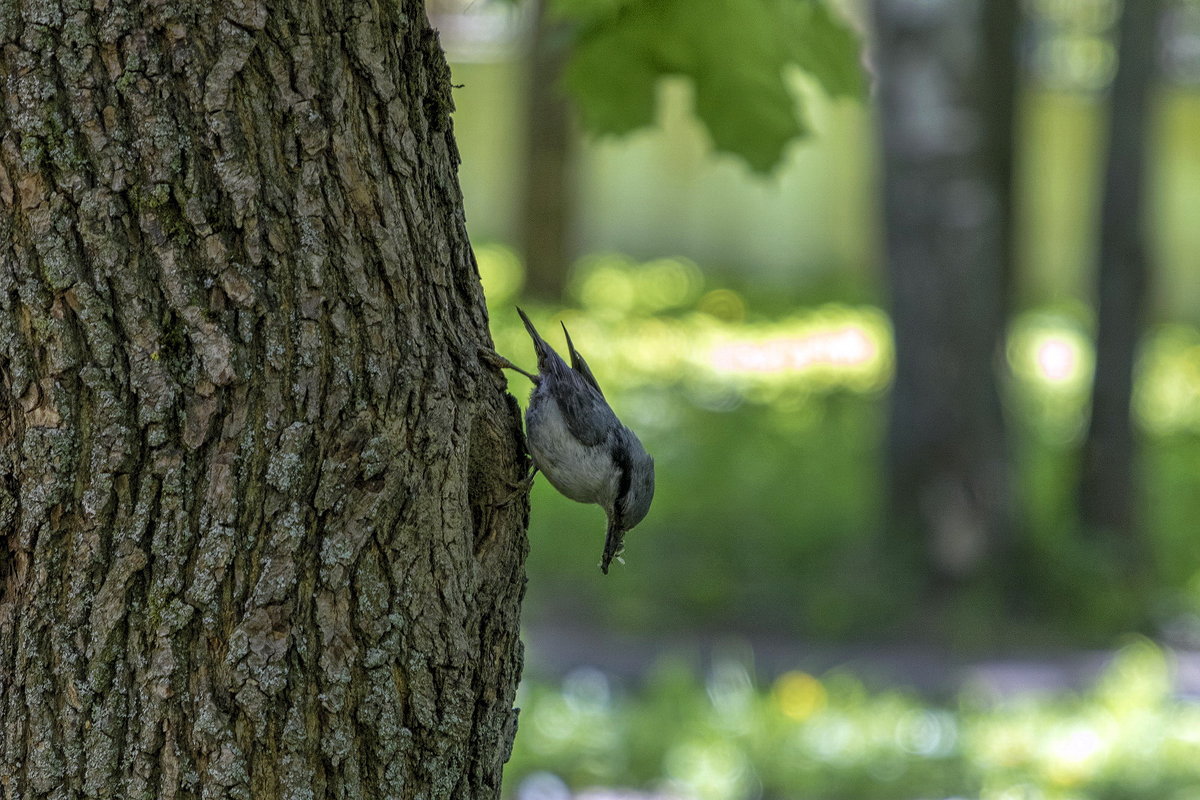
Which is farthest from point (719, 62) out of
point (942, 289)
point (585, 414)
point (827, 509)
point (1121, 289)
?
point (1121, 289)

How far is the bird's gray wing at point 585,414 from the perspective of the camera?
2.64 m

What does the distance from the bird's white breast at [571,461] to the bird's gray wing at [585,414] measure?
14mm

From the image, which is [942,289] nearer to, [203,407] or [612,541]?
[612,541]

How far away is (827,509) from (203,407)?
673 centimetres

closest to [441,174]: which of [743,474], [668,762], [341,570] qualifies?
[341,570]

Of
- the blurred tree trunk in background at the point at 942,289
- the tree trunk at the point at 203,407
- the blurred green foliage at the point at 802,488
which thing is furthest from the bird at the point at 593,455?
the blurred tree trunk in background at the point at 942,289

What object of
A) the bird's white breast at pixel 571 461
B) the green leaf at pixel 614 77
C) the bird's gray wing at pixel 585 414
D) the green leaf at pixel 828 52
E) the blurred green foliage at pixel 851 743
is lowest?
the blurred green foliage at pixel 851 743

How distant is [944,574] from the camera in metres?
7.23

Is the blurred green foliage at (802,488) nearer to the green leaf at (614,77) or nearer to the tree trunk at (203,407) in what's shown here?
the green leaf at (614,77)

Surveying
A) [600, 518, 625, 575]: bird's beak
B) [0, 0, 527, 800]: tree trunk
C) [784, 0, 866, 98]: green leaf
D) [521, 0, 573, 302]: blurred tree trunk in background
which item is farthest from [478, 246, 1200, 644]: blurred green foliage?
[0, 0, 527, 800]: tree trunk

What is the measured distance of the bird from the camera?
2.58 m

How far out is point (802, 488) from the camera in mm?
8602

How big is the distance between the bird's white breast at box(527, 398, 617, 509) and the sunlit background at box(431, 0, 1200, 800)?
0.74 meters

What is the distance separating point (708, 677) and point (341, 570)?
487cm
